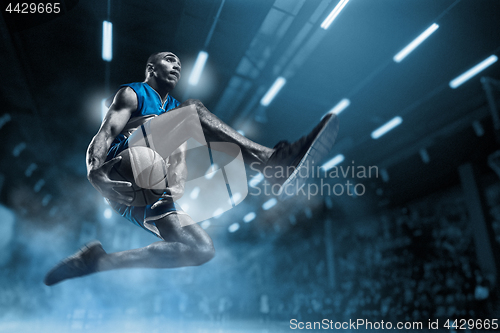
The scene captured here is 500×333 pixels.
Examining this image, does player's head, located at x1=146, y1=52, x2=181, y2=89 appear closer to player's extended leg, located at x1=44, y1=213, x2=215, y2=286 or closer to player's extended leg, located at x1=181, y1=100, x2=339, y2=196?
player's extended leg, located at x1=181, y1=100, x2=339, y2=196

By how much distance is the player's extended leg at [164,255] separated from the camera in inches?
46.9

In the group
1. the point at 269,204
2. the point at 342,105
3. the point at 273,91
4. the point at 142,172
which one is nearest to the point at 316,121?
the point at 342,105

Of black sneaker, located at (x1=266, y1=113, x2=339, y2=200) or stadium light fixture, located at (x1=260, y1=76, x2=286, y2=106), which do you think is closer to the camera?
black sneaker, located at (x1=266, y1=113, x2=339, y2=200)

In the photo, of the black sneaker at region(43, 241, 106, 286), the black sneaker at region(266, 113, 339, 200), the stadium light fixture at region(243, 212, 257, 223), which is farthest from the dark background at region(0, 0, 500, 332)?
the black sneaker at region(43, 241, 106, 286)

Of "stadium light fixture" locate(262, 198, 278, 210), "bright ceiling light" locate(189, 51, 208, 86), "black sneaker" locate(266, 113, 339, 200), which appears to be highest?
"bright ceiling light" locate(189, 51, 208, 86)

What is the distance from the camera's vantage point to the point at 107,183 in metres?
1.00

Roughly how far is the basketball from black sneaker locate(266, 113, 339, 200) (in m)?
0.47

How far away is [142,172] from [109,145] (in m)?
0.17

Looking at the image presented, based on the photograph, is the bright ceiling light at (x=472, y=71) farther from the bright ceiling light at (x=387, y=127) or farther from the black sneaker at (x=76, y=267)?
the black sneaker at (x=76, y=267)

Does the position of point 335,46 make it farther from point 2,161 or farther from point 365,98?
point 2,161

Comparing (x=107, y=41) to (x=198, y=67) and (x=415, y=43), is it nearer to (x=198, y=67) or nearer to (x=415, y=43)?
(x=198, y=67)

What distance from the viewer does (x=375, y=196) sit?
23.4ft

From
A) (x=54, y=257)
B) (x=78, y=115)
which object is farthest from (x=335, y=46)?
(x=54, y=257)

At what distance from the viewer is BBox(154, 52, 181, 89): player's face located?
1351 mm
